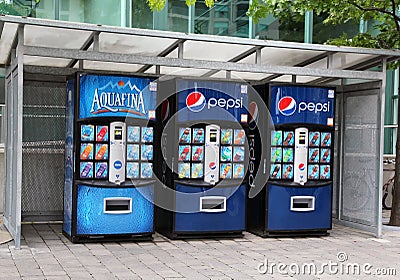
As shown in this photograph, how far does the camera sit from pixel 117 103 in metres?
8.80

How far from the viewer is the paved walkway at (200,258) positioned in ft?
23.2

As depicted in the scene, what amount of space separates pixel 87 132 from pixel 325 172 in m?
3.75

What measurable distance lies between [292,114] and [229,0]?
5.03 m

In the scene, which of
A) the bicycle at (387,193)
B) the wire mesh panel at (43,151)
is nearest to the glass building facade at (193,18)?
the bicycle at (387,193)

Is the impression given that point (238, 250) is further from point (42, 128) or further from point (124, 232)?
point (42, 128)

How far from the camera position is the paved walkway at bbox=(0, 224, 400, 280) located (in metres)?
7.06

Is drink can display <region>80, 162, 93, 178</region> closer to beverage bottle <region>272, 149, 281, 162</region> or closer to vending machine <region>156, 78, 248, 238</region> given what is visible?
vending machine <region>156, 78, 248, 238</region>

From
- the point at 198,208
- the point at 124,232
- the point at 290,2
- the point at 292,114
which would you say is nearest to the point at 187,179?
the point at 198,208

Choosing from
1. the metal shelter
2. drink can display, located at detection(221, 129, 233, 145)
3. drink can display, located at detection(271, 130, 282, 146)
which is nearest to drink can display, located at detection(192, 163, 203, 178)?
drink can display, located at detection(221, 129, 233, 145)

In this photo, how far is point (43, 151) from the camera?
10.5 m

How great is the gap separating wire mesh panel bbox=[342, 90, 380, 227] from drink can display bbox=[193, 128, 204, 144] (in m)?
2.83

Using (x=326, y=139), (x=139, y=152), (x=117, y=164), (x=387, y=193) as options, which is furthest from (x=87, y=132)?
(x=387, y=193)

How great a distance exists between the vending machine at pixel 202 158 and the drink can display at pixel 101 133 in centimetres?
97

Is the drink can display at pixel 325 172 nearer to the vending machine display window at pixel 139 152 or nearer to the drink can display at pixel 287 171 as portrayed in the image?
the drink can display at pixel 287 171
